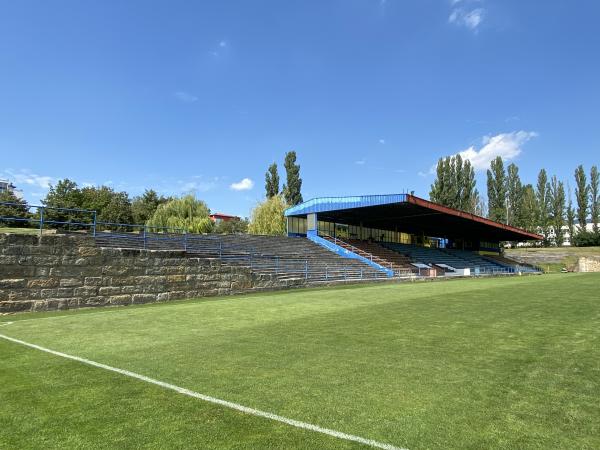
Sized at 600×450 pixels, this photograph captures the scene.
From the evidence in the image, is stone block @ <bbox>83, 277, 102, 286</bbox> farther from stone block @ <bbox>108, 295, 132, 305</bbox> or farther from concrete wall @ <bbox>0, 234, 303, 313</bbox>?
stone block @ <bbox>108, 295, 132, 305</bbox>

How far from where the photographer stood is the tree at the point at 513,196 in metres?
70.9

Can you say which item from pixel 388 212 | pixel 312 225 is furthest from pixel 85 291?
pixel 388 212

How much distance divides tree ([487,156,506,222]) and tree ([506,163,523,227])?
1.19 metres

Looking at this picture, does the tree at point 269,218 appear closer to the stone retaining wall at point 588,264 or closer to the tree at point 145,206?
the tree at point 145,206

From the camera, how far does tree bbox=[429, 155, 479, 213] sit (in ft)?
206

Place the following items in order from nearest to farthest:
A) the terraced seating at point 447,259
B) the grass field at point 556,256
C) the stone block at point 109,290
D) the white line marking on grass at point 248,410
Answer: the white line marking on grass at point 248,410 < the stone block at point 109,290 < the terraced seating at point 447,259 < the grass field at point 556,256

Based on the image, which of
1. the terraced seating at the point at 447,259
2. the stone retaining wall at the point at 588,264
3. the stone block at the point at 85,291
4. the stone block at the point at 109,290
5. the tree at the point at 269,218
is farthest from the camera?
the stone retaining wall at the point at 588,264

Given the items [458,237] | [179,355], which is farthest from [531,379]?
[458,237]

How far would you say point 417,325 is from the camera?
27.0 ft

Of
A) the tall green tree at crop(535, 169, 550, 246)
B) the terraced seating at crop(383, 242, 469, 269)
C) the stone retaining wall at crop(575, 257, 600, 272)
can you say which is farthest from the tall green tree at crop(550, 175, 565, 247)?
the terraced seating at crop(383, 242, 469, 269)

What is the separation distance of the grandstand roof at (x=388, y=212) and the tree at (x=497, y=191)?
24899 mm

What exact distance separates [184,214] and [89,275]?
33.7m

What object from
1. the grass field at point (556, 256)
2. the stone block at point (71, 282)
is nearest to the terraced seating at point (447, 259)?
the grass field at point (556, 256)

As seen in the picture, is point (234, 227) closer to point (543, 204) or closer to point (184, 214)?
point (184, 214)
